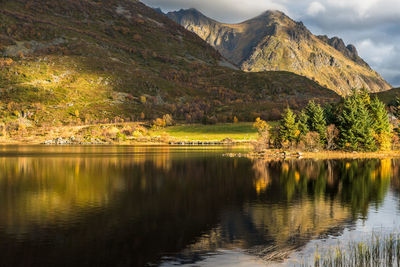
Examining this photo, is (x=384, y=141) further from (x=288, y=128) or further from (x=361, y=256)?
(x=361, y=256)

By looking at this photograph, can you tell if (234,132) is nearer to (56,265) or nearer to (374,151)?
(374,151)

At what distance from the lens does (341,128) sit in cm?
9400

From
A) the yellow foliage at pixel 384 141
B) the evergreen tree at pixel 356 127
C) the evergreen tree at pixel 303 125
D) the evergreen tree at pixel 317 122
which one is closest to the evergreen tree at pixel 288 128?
the evergreen tree at pixel 303 125

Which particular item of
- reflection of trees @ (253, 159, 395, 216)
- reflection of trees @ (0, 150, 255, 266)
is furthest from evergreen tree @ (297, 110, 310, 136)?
reflection of trees @ (0, 150, 255, 266)

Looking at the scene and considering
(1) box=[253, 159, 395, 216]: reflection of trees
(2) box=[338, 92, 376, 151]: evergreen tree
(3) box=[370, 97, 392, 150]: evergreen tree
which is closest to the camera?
(1) box=[253, 159, 395, 216]: reflection of trees

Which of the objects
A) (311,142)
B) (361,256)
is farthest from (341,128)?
(361,256)

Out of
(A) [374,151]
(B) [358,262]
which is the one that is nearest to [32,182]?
(B) [358,262]

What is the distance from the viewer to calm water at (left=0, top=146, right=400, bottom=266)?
22.9 metres

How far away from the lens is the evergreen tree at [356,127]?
9081 centimetres

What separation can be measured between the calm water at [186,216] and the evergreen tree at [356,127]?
35298 millimetres

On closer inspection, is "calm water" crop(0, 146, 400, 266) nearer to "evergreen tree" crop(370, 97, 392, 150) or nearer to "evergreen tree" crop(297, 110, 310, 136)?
"evergreen tree" crop(297, 110, 310, 136)

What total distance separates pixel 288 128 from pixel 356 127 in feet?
50.4

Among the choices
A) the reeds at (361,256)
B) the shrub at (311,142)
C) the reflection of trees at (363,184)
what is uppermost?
the shrub at (311,142)

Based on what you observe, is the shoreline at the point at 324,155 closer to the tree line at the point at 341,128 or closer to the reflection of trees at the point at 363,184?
the tree line at the point at 341,128
